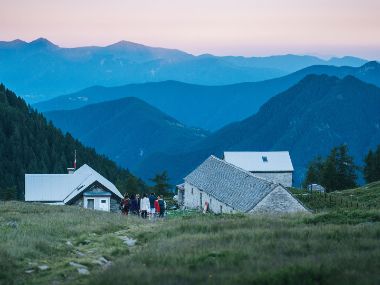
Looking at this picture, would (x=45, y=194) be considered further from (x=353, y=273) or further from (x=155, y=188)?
(x=353, y=273)

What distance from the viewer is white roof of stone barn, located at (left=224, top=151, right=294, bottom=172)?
3014 inches

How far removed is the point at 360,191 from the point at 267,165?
58.4ft

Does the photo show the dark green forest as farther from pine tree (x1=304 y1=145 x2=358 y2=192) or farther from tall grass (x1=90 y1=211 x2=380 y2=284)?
tall grass (x1=90 y1=211 x2=380 y2=284)

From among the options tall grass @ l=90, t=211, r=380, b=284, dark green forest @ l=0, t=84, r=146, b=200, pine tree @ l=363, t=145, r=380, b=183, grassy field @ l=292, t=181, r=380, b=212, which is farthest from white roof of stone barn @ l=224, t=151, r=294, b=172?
tall grass @ l=90, t=211, r=380, b=284

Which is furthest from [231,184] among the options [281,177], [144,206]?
[281,177]

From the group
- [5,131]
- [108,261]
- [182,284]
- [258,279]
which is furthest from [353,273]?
[5,131]

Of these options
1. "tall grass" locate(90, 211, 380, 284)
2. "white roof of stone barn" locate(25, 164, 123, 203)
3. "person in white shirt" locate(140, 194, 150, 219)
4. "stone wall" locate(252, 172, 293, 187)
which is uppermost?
"stone wall" locate(252, 172, 293, 187)

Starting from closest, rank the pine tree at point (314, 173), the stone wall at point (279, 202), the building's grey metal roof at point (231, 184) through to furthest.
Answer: the stone wall at point (279, 202), the building's grey metal roof at point (231, 184), the pine tree at point (314, 173)

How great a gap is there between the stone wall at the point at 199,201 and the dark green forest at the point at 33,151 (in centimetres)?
6227

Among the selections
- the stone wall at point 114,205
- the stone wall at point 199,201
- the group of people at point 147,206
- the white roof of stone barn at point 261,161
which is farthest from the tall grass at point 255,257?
the white roof of stone barn at point 261,161

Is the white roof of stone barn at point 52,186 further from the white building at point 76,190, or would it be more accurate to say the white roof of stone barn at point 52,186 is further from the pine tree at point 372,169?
the pine tree at point 372,169

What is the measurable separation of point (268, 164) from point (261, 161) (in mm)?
1027

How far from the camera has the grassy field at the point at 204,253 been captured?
1187 centimetres

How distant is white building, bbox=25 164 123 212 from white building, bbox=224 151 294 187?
2412cm
